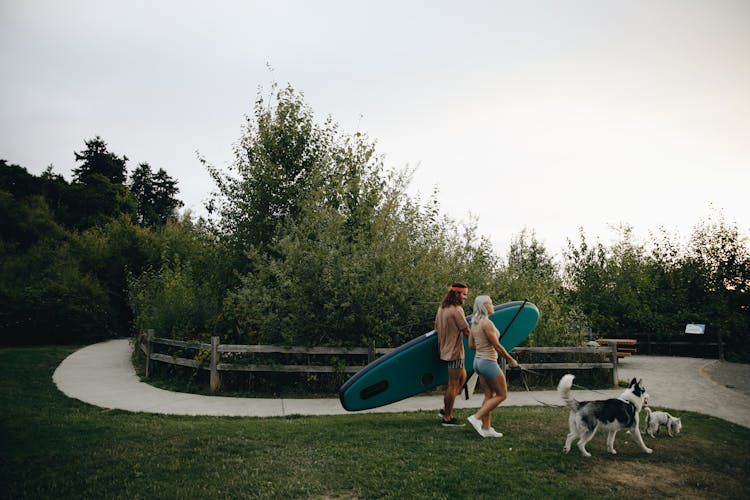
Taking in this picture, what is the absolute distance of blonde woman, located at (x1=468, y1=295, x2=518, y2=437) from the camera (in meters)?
→ 5.87

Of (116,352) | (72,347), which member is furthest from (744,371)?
(72,347)

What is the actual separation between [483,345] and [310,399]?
4069 mm

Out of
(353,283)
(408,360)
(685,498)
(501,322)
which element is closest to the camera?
(685,498)

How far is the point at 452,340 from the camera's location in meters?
6.39

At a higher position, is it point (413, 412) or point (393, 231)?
point (393, 231)

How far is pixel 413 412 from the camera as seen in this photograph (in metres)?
7.64

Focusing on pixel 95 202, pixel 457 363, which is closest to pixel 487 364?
pixel 457 363

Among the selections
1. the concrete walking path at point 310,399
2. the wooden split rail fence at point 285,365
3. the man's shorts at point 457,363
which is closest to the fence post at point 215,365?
the wooden split rail fence at point 285,365

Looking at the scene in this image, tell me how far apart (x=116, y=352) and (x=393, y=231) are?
1149cm

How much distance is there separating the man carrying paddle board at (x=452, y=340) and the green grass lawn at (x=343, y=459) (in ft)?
1.55

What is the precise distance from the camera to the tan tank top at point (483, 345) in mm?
5953

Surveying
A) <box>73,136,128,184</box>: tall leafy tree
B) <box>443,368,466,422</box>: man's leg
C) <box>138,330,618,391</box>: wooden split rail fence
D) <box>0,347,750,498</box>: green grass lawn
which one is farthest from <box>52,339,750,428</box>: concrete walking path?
<box>73,136,128,184</box>: tall leafy tree

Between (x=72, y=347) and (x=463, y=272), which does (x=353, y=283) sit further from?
(x=72, y=347)

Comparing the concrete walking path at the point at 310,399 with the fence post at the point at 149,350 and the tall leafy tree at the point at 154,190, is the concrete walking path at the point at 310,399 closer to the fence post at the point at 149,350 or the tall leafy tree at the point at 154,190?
the fence post at the point at 149,350
